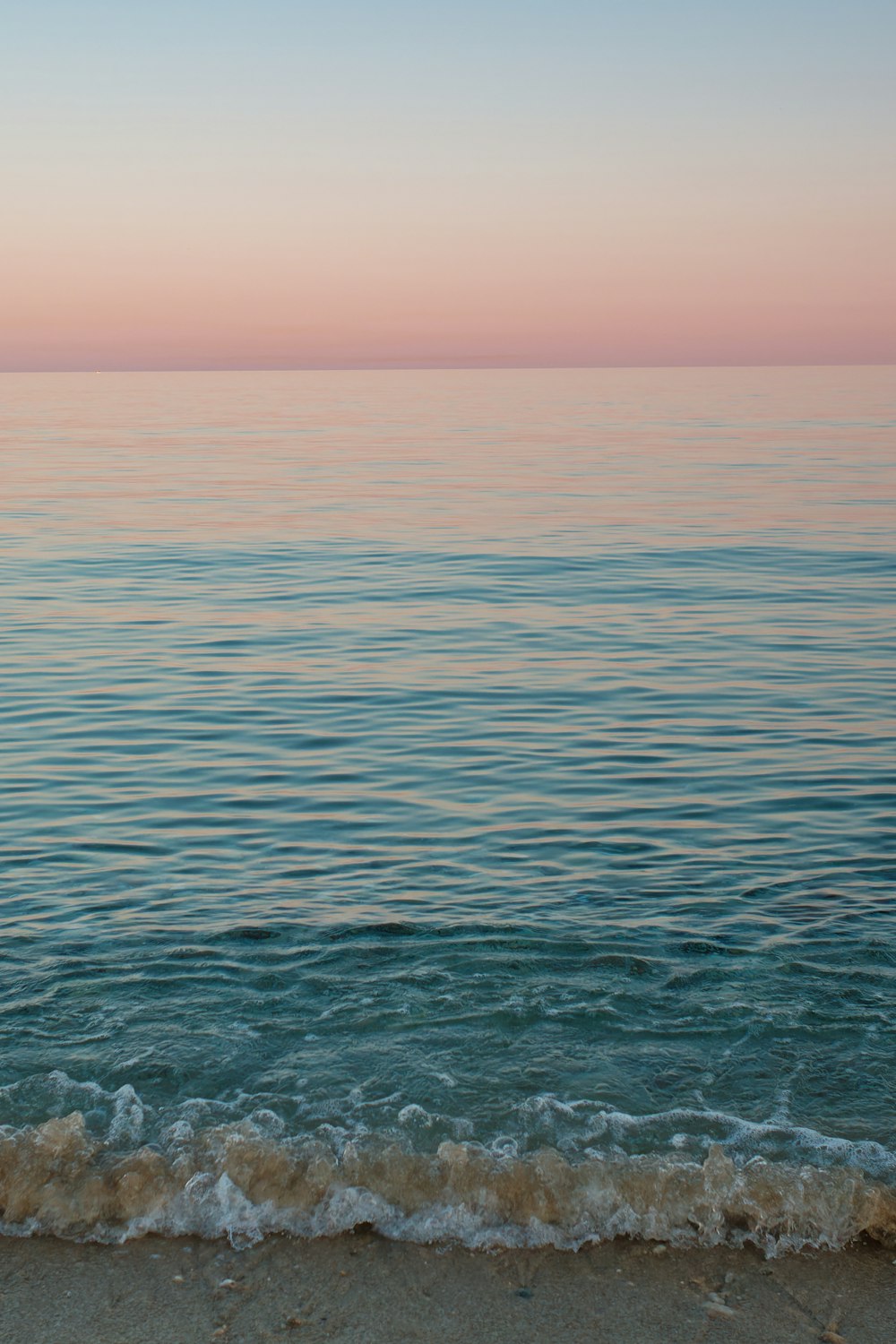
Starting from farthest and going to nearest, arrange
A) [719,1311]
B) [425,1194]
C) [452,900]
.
Answer: [452,900] < [425,1194] < [719,1311]

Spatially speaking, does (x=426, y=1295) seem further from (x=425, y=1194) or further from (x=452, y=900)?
(x=452, y=900)

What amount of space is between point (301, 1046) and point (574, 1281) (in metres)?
2.12

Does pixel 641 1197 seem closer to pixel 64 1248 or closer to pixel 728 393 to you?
pixel 64 1248

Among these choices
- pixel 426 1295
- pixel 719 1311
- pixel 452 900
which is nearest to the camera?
pixel 719 1311

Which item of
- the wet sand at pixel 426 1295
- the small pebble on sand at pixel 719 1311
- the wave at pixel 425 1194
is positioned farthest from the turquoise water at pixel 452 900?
the small pebble on sand at pixel 719 1311

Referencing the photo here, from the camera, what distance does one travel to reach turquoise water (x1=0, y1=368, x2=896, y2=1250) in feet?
17.7

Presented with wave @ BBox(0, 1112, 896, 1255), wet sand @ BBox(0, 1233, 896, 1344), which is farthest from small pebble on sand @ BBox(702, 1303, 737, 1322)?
wave @ BBox(0, 1112, 896, 1255)

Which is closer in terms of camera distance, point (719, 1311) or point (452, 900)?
point (719, 1311)

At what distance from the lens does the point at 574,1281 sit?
15.7 feet

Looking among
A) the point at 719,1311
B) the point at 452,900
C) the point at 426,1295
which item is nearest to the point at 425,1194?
the point at 426,1295

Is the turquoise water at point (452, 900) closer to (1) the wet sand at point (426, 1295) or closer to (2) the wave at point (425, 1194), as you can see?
(2) the wave at point (425, 1194)

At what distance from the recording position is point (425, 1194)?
17.4 ft

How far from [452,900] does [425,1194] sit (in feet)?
11.2

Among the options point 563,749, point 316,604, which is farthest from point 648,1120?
point 316,604
